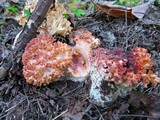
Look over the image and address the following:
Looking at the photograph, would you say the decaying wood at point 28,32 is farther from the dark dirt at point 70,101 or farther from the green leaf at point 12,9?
the green leaf at point 12,9

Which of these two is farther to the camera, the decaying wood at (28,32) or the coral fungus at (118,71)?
the decaying wood at (28,32)

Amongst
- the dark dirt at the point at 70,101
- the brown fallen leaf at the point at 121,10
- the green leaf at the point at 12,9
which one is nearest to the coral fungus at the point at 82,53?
the dark dirt at the point at 70,101

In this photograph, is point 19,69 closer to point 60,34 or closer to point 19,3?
point 60,34

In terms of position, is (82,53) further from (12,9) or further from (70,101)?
(12,9)

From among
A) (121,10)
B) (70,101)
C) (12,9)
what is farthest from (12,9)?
(70,101)

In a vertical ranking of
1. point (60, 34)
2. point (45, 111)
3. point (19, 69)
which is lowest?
point (45, 111)

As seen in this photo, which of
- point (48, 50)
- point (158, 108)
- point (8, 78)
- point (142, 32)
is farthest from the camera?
point (142, 32)

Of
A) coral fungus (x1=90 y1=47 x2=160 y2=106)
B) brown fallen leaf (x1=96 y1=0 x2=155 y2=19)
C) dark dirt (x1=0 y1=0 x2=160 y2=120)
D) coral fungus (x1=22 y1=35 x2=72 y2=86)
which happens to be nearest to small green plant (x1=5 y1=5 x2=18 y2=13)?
dark dirt (x1=0 y1=0 x2=160 y2=120)

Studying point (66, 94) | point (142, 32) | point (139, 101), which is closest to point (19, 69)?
point (66, 94)
